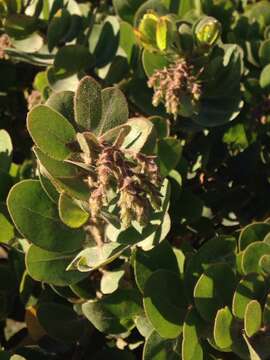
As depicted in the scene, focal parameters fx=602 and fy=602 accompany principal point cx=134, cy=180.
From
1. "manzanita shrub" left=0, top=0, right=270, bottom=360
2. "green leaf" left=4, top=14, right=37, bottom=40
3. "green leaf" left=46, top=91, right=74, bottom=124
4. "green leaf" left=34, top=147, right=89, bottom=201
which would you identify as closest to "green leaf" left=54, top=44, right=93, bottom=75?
"manzanita shrub" left=0, top=0, right=270, bottom=360

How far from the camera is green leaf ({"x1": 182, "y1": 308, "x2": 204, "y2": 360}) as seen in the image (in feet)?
3.84

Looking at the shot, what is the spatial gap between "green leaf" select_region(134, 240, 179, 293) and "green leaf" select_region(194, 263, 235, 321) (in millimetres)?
114

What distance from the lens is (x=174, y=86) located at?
1.30 meters

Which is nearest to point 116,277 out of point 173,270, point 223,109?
point 173,270

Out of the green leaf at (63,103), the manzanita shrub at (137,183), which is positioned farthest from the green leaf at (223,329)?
the green leaf at (63,103)

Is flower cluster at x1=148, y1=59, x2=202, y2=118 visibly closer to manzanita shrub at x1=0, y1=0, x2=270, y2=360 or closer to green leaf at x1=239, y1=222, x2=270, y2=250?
manzanita shrub at x1=0, y1=0, x2=270, y2=360

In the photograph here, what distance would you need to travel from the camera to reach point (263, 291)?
120cm

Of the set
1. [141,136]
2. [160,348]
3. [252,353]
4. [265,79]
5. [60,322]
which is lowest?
[60,322]

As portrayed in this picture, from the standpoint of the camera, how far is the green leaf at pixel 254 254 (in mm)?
1210

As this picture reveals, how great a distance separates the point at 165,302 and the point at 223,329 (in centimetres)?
14

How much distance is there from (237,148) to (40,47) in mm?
590

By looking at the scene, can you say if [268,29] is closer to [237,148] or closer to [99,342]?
[237,148]

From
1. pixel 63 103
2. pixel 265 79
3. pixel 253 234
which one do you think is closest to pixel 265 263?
pixel 253 234

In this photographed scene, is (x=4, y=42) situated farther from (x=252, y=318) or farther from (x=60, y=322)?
(x=252, y=318)
